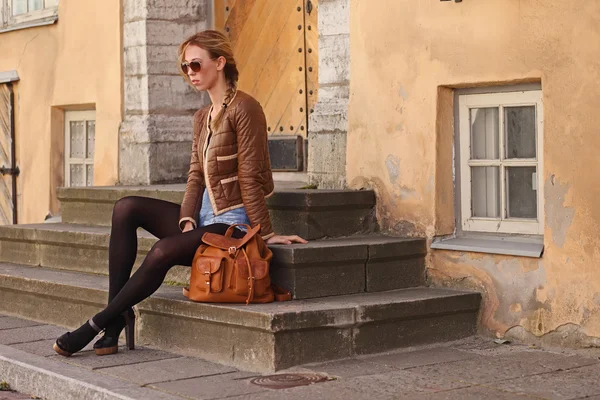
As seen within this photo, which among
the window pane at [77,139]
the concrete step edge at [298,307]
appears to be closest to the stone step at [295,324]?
the concrete step edge at [298,307]

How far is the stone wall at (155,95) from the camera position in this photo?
979 centimetres

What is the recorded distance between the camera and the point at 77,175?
36.1 feet

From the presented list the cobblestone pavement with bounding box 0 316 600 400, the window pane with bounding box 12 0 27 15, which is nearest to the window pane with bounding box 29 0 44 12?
the window pane with bounding box 12 0 27 15

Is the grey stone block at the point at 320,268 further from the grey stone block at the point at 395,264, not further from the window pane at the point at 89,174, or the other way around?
the window pane at the point at 89,174

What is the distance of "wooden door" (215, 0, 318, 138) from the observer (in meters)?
9.47

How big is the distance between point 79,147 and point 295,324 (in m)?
5.25

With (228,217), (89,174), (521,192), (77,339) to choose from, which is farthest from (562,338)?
(89,174)

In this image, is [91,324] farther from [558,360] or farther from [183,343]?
[558,360]

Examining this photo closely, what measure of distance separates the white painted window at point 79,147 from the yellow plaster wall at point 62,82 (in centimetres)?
14

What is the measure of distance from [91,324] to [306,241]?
138cm

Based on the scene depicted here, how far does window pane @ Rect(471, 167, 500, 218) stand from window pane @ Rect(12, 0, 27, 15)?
19.1ft

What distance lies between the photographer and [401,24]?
765 cm

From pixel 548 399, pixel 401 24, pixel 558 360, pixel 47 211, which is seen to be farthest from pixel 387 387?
pixel 47 211

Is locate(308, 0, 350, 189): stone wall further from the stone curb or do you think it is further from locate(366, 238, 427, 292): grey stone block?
the stone curb
